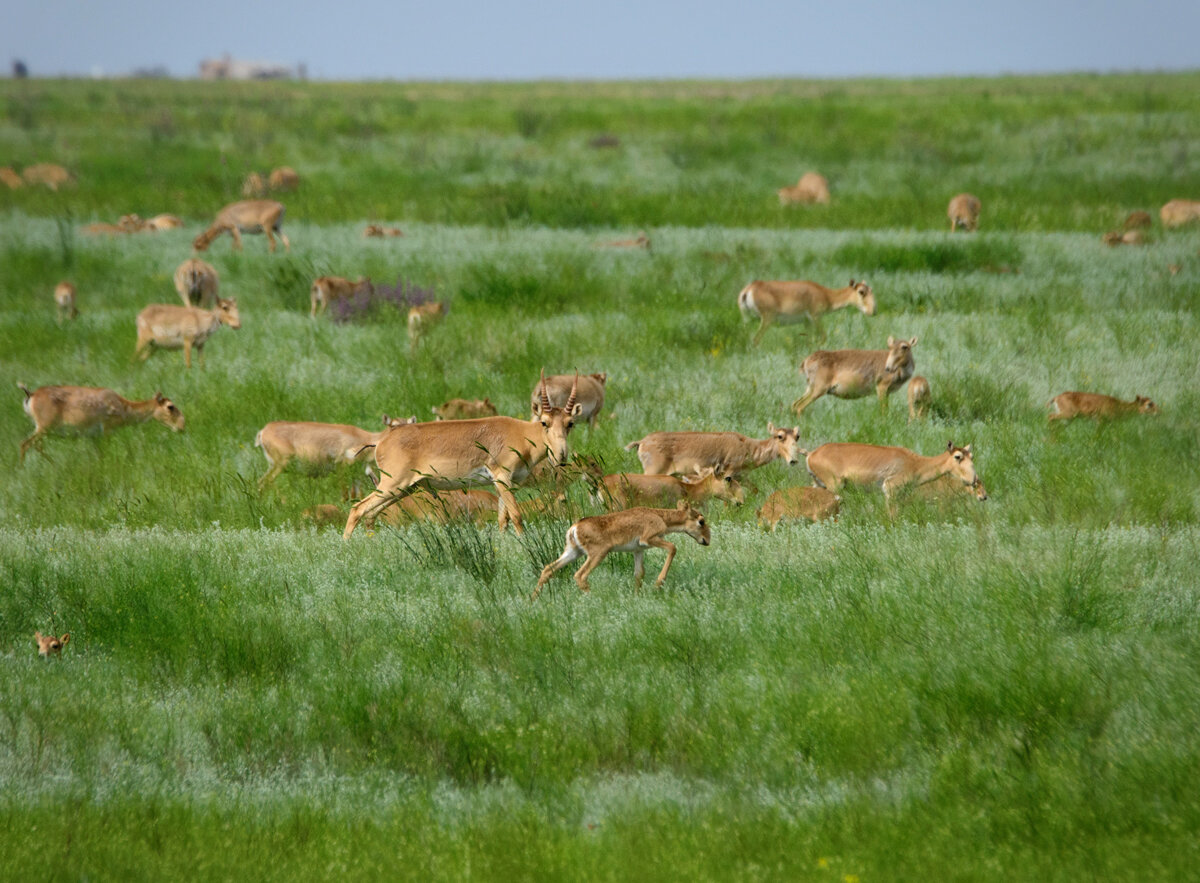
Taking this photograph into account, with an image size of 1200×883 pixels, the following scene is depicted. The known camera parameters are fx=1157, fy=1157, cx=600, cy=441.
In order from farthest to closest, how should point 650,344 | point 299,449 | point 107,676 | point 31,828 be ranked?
point 650,344 < point 299,449 < point 107,676 < point 31,828

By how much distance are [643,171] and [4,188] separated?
1809 centimetres

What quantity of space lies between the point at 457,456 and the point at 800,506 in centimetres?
308

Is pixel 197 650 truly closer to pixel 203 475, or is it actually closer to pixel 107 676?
pixel 107 676

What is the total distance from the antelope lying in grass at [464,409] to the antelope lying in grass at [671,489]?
2.81 metres

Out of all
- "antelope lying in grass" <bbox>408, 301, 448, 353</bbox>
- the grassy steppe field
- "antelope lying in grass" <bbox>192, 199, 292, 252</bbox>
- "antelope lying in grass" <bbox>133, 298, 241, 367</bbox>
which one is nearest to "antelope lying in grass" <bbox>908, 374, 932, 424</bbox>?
the grassy steppe field

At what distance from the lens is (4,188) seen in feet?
99.3

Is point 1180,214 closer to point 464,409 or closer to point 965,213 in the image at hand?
point 965,213

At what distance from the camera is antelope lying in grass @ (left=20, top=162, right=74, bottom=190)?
31359 millimetres

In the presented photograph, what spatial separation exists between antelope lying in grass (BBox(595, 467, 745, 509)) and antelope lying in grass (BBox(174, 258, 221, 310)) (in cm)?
1069

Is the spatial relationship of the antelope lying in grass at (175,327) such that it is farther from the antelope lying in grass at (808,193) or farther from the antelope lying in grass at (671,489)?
the antelope lying in grass at (808,193)

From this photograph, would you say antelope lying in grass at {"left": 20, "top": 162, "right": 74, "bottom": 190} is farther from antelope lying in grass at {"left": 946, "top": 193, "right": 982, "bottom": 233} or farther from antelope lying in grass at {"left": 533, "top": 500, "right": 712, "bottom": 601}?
antelope lying in grass at {"left": 533, "top": 500, "right": 712, "bottom": 601}

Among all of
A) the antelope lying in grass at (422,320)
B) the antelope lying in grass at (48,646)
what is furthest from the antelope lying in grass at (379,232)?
the antelope lying in grass at (48,646)

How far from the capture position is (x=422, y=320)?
16.6 meters

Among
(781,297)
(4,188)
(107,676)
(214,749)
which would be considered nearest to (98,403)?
(107,676)
